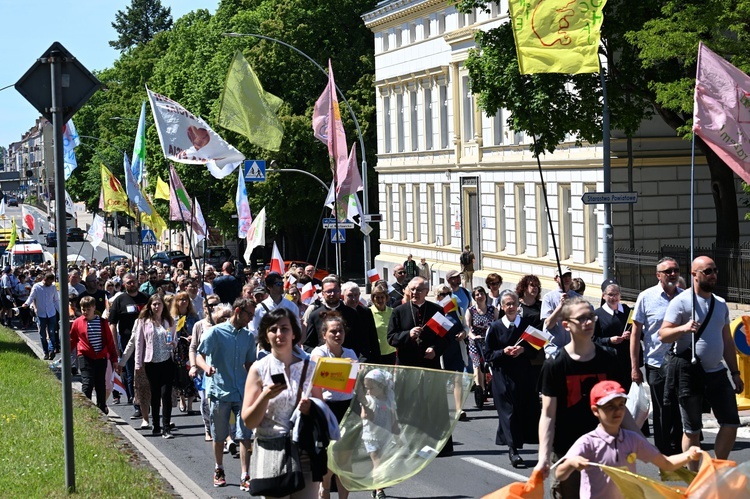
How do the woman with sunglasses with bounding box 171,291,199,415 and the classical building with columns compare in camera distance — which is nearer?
the woman with sunglasses with bounding box 171,291,199,415

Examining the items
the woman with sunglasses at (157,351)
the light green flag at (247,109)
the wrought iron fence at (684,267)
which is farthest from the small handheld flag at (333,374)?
the wrought iron fence at (684,267)

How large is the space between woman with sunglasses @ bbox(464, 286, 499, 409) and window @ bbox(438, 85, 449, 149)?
106 feet

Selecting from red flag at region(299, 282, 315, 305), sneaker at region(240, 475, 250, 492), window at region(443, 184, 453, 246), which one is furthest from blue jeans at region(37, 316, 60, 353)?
window at region(443, 184, 453, 246)

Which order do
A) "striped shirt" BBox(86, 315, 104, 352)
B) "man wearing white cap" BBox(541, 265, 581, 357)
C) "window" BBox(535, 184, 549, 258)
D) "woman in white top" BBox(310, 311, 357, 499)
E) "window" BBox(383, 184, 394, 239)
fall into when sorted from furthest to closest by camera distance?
"window" BBox(383, 184, 394, 239) < "window" BBox(535, 184, 549, 258) < "striped shirt" BBox(86, 315, 104, 352) < "man wearing white cap" BBox(541, 265, 581, 357) < "woman in white top" BBox(310, 311, 357, 499)

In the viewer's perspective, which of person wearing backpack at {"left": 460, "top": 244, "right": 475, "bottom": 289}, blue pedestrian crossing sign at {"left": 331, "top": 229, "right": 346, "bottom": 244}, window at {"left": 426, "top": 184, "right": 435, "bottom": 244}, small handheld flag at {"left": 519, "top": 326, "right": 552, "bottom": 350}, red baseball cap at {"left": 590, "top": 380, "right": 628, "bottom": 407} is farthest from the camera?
window at {"left": 426, "top": 184, "right": 435, "bottom": 244}

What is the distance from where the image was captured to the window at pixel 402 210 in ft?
178

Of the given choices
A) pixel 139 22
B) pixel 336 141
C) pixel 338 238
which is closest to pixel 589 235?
pixel 336 141

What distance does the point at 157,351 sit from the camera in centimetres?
1508

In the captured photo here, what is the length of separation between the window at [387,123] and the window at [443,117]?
6448 millimetres

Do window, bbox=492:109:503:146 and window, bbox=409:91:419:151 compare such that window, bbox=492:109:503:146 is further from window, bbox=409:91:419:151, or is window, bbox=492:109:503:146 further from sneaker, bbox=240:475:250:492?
sneaker, bbox=240:475:250:492

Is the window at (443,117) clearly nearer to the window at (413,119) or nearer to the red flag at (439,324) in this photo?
the window at (413,119)

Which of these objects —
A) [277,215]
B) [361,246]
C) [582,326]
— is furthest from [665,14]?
[361,246]

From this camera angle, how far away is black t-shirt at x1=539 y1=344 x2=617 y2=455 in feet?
25.4

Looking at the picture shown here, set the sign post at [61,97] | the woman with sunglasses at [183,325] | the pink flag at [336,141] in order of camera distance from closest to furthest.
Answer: the sign post at [61,97], the woman with sunglasses at [183,325], the pink flag at [336,141]
